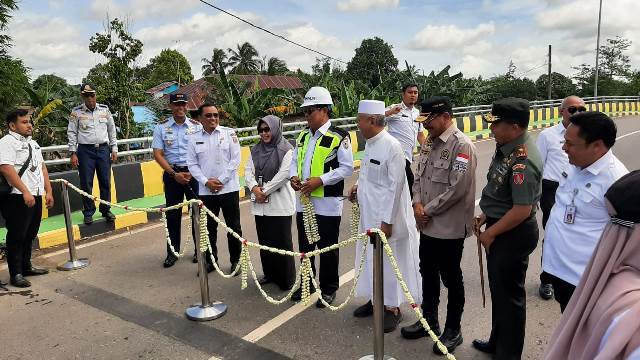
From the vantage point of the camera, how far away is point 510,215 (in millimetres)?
2832

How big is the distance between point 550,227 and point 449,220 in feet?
2.35

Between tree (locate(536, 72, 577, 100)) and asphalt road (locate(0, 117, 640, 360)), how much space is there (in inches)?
1719

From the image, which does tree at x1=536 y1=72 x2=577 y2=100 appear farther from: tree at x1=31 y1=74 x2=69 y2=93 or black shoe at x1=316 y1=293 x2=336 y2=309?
black shoe at x1=316 y1=293 x2=336 y2=309

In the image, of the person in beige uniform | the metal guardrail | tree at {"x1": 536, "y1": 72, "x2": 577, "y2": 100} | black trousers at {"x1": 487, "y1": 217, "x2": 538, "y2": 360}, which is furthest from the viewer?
tree at {"x1": 536, "y1": 72, "x2": 577, "y2": 100}

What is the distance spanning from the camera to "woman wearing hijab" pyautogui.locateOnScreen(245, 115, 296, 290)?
4.52m

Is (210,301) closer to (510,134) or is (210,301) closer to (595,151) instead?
(510,134)

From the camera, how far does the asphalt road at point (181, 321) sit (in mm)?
3557

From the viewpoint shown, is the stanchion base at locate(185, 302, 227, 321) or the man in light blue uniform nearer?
the stanchion base at locate(185, 302, 227, 321)

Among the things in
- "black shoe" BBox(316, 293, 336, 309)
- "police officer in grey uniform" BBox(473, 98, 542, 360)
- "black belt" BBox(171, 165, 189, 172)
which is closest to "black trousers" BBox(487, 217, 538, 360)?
"police officer in grey uniform" BBox(473, 98, 542, 360)

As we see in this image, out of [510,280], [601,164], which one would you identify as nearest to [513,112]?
[601,164]

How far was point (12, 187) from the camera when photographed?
4.86 m

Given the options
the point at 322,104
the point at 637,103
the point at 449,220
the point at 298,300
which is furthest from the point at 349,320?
the point at 637,103

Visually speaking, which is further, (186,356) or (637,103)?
(637,103)

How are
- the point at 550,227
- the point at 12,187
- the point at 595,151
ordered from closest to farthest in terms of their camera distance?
the point at 595,151 < the point at 550,227 < the point at 12,187
